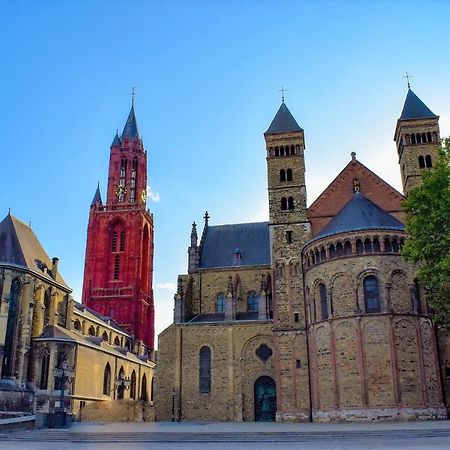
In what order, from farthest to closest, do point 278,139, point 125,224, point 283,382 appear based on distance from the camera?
point 125,224 < point 278,139 < point 283,382

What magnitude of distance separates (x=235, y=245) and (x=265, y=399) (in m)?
16.1

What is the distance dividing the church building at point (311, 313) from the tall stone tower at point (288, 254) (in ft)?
0.28

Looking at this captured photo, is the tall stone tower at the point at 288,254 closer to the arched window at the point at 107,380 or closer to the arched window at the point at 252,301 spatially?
the arched window at the point at 252,301

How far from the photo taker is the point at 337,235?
35562 mm

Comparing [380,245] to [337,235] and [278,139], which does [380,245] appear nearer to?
[337,235]

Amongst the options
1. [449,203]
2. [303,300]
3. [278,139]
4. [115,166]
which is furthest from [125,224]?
[449,203]

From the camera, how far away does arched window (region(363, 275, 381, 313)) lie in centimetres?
3381

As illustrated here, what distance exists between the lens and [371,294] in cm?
3419

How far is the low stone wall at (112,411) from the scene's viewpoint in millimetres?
43062

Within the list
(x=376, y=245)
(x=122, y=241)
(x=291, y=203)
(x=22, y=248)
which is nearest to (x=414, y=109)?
(x=291, y=203)

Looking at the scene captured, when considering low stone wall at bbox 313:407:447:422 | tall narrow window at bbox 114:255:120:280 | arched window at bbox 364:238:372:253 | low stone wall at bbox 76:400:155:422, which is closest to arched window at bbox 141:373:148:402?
low stone wall at bbox 76:400:155:422

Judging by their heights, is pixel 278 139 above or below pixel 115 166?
below

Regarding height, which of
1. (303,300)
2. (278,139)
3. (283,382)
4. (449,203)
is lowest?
(283,382)

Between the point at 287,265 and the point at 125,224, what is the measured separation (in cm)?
4470
